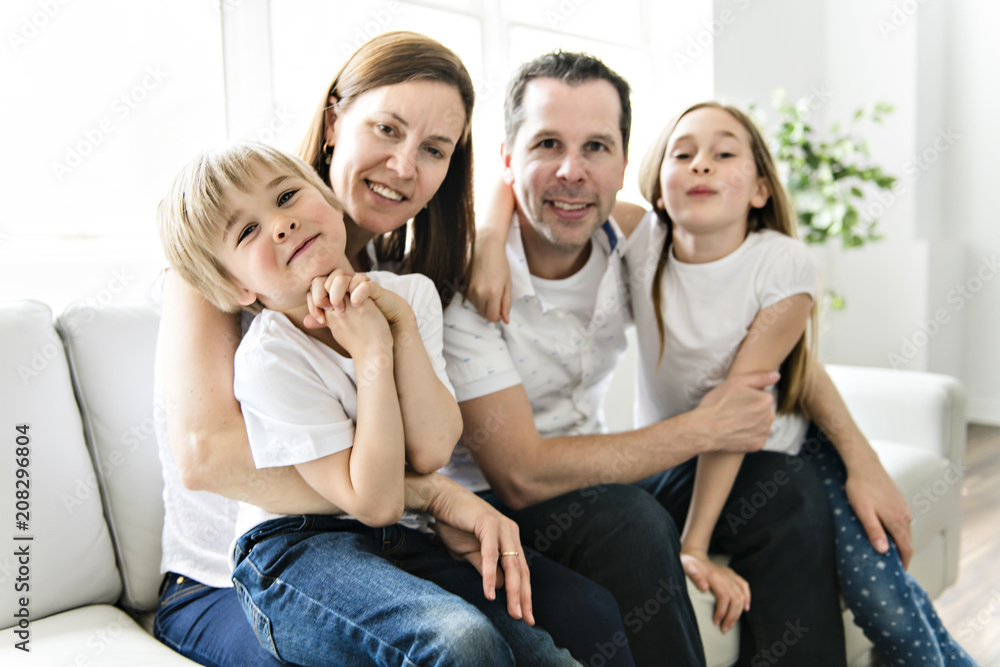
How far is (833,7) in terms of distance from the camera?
13.6 ft

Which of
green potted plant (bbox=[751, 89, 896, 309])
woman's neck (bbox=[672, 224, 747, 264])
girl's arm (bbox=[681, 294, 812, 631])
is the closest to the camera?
girl's arm (bbox=[681, 294, 812, 631])

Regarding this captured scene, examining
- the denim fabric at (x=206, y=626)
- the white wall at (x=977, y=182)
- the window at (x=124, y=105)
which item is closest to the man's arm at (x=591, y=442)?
the denim fabric at (x=206, y=626)

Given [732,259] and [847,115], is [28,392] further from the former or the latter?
[847,115]

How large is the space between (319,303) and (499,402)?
0.43 meters

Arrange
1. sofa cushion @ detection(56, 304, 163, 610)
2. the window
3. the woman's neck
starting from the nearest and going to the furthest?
sofa cushion @ detection(56, 304, 163, 610) → the woman's neck → the window

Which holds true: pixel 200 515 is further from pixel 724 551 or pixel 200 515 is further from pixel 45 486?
pixel 724 551

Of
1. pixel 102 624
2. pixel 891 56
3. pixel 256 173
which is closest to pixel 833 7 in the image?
pixel 891 56

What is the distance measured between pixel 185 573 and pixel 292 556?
31 centimetres

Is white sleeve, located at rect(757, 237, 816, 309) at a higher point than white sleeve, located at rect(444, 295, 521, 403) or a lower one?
higher

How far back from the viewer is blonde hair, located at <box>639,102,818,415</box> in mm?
1484

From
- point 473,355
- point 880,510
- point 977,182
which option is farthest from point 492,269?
point 977,182

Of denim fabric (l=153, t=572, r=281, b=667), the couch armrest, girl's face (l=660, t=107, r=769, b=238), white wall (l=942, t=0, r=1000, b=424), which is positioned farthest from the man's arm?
white wall (l=942, t=0, r=1000, b=424)

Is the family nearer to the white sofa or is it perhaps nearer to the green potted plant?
the white sofa

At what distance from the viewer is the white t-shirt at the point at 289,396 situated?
3.12 feet
